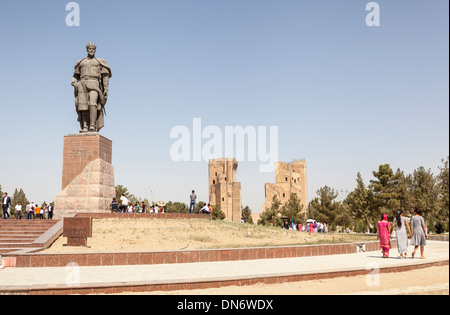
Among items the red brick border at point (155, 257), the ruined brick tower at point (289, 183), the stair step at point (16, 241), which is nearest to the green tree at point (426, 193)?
the red brick border at point (155, 257)

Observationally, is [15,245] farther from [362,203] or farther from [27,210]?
[362,203]

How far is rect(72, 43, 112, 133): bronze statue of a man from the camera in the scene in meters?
18.8

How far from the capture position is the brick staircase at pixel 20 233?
12.1 metres

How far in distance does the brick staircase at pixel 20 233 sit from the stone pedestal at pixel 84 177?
7.65 feet

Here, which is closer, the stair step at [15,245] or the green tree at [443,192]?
the stair step at [15,245]

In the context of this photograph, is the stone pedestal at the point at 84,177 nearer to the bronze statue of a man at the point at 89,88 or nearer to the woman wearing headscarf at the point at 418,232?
the bronze statue of a man at the point at 89,88

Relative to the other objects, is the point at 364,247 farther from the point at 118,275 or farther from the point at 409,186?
the point at 409,186

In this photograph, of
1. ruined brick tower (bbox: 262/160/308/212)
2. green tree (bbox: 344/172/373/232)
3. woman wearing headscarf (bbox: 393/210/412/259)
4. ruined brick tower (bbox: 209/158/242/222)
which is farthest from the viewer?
ruined brick tower (bbox: 262/160/308/212)

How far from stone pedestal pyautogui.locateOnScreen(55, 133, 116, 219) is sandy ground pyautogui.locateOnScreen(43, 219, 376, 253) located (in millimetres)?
2222

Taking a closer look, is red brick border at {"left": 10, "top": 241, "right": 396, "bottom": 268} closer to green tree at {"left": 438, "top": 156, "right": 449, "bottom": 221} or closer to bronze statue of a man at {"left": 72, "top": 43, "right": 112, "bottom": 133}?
bronze statue of a man at {"left": 72, "top": 43, "right": 112, "bottom": 133}

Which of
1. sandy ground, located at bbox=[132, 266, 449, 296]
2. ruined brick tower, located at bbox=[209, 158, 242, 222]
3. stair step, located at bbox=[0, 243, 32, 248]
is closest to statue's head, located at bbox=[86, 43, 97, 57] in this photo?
stair step, located at bbox=[0, 243, 32, 248]

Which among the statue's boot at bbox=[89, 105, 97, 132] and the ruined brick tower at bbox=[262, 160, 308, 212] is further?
the ruined brick tower at bbox=[262, 160, 308, 212]
